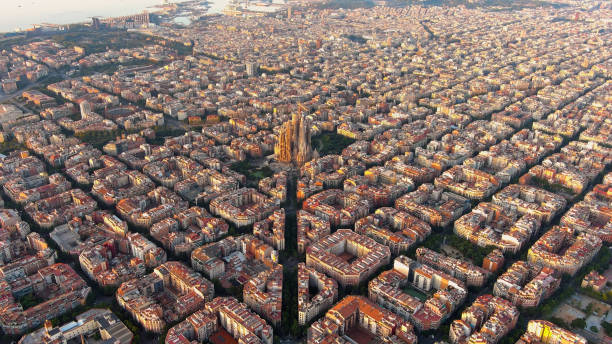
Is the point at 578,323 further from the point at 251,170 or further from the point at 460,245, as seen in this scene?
the point at 251,170

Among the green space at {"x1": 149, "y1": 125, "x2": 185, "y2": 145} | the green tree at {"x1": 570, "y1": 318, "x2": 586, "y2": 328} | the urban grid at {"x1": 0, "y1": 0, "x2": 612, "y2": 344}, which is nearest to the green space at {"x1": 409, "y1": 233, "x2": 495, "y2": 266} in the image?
the urban grid at {"x1": 0, "y1": 0, "x2": 612, "y2": 344}

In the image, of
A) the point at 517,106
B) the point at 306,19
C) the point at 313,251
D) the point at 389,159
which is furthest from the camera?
the point at 306,19

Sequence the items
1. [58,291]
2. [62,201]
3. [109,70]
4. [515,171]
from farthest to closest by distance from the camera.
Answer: [109,70]
[515,171]
[62,201]
[58,291]

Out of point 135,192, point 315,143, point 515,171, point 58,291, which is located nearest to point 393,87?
point 315,143

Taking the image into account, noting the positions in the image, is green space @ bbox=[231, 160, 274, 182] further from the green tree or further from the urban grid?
the green tree

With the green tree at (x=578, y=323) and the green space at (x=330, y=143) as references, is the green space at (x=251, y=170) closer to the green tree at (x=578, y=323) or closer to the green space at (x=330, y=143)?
the green space at (x=330, y=143)

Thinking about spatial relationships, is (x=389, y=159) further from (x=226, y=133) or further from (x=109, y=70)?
(x=109, y=70)
